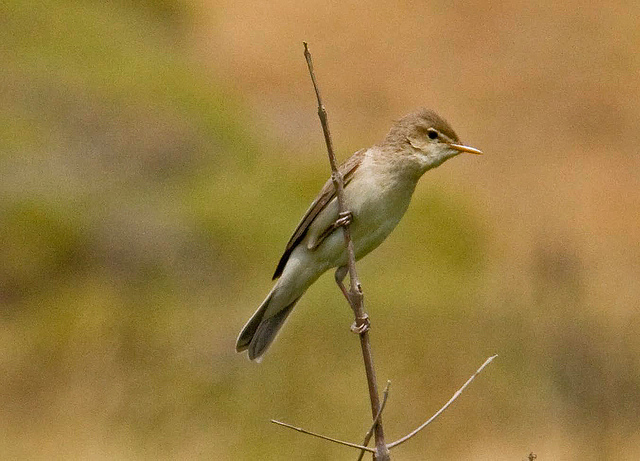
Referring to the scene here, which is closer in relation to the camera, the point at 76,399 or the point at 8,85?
the point at 76,399

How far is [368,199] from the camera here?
414 cm

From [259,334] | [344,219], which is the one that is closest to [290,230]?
[259,334]

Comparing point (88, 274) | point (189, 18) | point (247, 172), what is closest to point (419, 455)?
point (88, 274)

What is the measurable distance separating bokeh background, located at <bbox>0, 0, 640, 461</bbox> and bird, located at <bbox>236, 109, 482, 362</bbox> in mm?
620

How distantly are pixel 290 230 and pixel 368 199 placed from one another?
638 centimetres

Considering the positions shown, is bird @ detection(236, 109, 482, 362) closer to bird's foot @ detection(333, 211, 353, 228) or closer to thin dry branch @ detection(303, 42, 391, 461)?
bird's foot @ detection(333, 211, 353, 228)

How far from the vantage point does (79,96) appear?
38.1 feet

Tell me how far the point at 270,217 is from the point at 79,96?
8.10ft

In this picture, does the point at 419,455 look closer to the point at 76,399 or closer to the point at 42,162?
the point at 76,399

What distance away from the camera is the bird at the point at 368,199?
4176mm

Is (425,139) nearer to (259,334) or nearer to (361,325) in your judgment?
(259,334)

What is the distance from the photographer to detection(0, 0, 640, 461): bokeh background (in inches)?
277

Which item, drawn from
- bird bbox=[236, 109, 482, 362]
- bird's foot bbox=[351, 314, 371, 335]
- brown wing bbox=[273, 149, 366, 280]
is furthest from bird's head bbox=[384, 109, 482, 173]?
bird's foot bbox=[351, 314, 371, 335]

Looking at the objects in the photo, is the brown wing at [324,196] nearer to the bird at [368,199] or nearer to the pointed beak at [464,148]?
the bird at [368,199]
